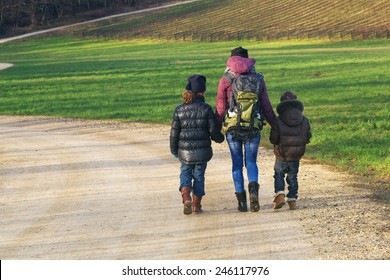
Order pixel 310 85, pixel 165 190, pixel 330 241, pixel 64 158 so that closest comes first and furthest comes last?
pixel 330 241
pixel 165 190
pixel 64 158
pixel 310 85

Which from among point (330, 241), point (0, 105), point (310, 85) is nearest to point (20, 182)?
point (330, 241)

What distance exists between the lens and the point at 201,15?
373ft

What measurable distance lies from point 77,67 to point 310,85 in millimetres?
22474

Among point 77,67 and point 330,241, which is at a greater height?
point 330,241

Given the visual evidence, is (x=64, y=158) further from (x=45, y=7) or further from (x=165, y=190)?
(x=45, y=7)

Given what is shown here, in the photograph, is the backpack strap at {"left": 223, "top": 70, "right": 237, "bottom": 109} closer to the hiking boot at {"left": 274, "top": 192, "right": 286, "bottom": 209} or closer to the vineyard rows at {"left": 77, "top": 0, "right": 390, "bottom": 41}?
the hiking boot at {"left": 274, "top": 192, "right": 286, "bottom": 209}

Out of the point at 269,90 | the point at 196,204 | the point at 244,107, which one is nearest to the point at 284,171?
the point at 244,107

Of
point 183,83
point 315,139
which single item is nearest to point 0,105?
point 183,83

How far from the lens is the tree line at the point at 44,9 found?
118 m

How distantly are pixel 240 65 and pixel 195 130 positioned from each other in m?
1.05

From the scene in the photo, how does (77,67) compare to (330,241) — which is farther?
(77,67)

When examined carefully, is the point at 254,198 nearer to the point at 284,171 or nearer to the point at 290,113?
the point at 284,171

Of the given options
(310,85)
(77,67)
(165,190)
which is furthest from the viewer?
(77,67)

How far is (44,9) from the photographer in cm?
12262
